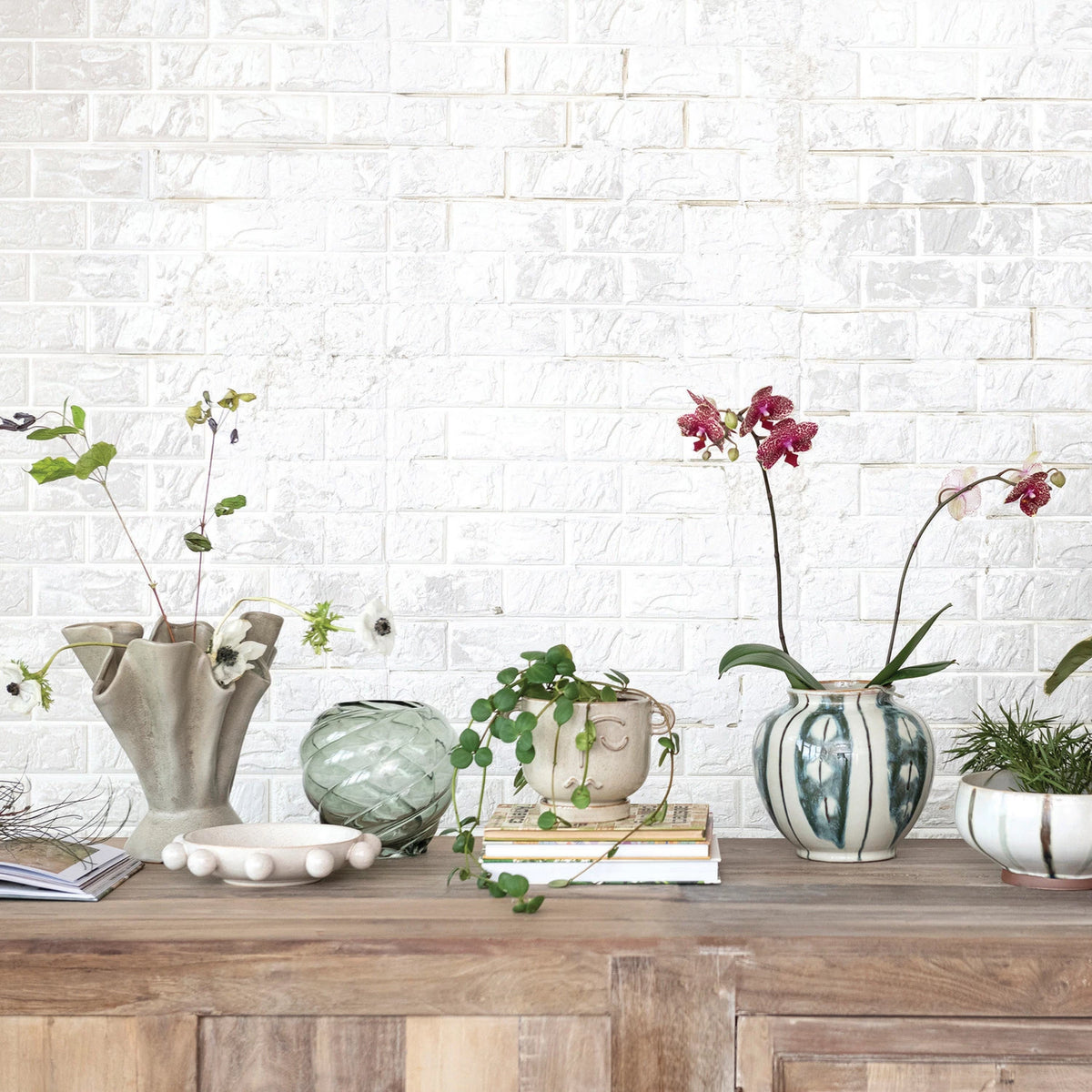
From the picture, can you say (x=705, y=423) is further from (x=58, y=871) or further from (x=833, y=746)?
(x=58, y=871)

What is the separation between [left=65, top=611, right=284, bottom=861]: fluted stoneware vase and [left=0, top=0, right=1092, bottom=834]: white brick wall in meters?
0.32

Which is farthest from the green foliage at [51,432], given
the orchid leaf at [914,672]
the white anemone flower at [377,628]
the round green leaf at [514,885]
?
the orchid leaf at [914,672]

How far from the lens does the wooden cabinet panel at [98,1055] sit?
47.1 inches

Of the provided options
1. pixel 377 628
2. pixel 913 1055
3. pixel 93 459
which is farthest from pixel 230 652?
pixel 913 1055

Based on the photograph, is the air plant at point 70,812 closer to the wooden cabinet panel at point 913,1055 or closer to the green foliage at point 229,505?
the green foliage at point 229,505

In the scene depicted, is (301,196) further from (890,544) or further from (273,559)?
(890,544)

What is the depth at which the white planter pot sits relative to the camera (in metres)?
1.42

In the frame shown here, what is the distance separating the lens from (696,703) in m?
1.84

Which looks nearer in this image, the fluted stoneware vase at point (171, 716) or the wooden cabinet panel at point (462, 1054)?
the wooden cabinet panel at point (462, 1054)

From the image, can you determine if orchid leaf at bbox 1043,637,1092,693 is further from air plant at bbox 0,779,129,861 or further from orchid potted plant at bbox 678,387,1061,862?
air plant at bbox 0,779,129,861

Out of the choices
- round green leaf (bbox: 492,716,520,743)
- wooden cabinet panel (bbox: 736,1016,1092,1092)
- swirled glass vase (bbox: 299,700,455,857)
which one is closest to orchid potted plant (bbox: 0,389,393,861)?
swirled glass vase (bbox: 299,700,455,857)

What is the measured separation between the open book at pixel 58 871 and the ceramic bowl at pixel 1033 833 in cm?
103

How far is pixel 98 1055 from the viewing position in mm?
1197

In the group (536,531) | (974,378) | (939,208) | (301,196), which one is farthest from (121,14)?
(974,378)
